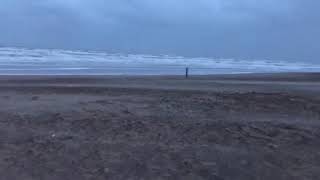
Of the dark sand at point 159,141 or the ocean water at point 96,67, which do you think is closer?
the dark sand at point 159,141

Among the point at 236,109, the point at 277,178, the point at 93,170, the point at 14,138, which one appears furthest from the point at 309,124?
the point at 14,138

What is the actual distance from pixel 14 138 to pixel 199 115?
3849 millimetres

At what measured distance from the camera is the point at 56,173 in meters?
8.43

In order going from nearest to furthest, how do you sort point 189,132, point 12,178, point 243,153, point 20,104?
point 12,178
point 243,153
point 189,132
point 20,104

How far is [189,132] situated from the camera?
1020cm

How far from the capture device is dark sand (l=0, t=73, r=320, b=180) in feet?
28.2

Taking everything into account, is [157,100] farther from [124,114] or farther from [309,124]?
[309,124]

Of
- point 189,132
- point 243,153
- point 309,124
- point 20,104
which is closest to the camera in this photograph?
point 243,153

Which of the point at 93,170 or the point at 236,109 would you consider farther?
the point at 236,109

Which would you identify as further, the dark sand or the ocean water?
the ocean water

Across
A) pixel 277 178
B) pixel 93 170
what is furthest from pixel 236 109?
pixel 93 170

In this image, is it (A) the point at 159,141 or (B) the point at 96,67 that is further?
(B) the point at 96,67

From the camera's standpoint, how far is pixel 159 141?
967 centimetres

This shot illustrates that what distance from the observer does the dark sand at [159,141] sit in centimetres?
859
